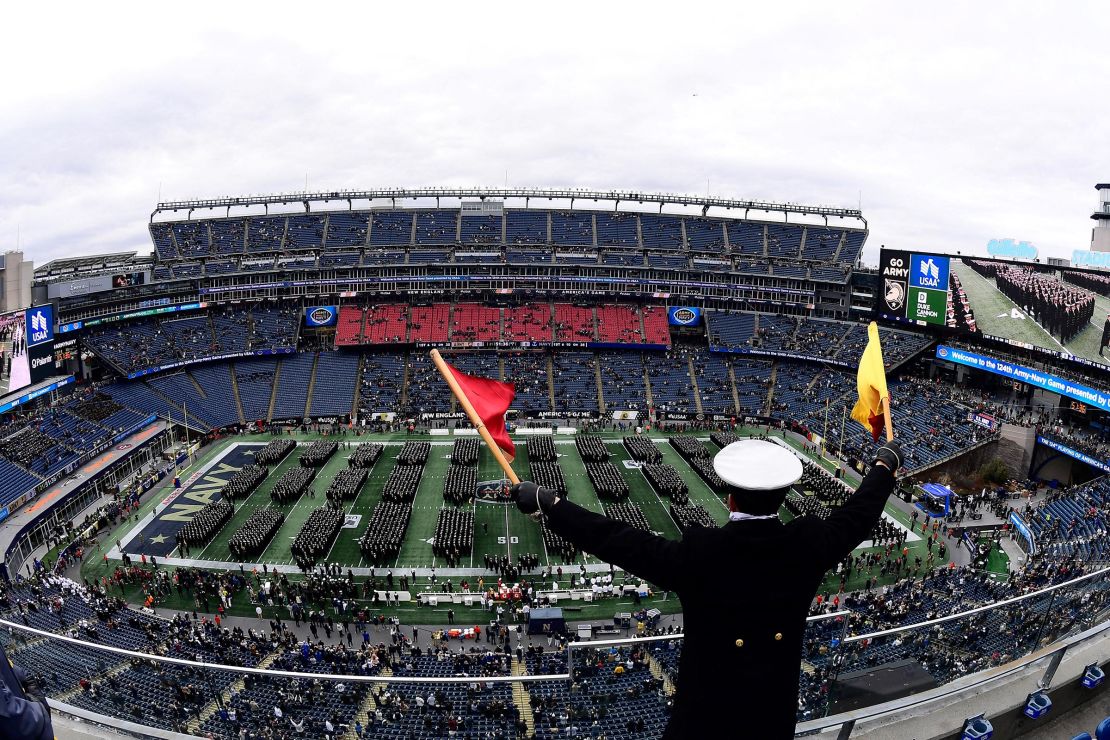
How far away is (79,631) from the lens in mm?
21562

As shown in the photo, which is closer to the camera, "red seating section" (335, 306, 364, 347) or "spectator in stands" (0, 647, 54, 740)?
"spectator in stands" (0, 647, 54, 740)

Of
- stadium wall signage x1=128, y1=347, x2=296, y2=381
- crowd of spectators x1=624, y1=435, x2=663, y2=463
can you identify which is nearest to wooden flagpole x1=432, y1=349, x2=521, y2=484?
crowd of spectators x1=624, y1=435, x2=663, y2=463

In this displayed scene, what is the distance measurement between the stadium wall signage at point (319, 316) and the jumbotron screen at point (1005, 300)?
4686cm

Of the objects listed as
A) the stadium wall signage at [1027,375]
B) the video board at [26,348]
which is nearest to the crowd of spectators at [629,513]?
the stadium wall signage at [1027,375]

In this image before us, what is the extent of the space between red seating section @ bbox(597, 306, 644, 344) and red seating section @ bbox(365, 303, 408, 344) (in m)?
17.8

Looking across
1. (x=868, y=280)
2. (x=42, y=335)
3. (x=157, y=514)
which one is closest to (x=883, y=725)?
(x=157, y=514)

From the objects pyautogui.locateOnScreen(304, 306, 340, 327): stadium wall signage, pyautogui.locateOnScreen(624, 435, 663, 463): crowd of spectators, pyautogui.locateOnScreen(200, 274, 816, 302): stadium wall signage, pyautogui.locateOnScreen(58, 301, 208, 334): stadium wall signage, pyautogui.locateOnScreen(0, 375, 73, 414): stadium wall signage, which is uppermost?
pyautogui.locateOnScreen(200, 274, 816, 302): stadium wall signage

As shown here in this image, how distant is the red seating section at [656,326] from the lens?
60.2 meters

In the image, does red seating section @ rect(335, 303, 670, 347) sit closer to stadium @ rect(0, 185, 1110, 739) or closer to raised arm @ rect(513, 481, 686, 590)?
stadium @ rect(0, 185, 1110, 739)

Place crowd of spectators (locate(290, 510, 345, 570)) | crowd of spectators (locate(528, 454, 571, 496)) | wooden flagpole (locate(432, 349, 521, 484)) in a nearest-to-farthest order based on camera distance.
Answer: wooden flagpole (locate(432, 349, 521, 484))
crowd of spectators (locate(290, 510, 345, 570))
crowd of spectators (locate(528, 454, 571, 496))

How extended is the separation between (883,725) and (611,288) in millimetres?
60366

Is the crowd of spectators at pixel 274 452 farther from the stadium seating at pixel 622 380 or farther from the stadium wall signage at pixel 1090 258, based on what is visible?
the stadium wall signage at pixel 1090 258

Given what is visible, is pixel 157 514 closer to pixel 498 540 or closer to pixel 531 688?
pixel 498 540

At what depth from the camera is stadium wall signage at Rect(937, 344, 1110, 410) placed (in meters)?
37.6
